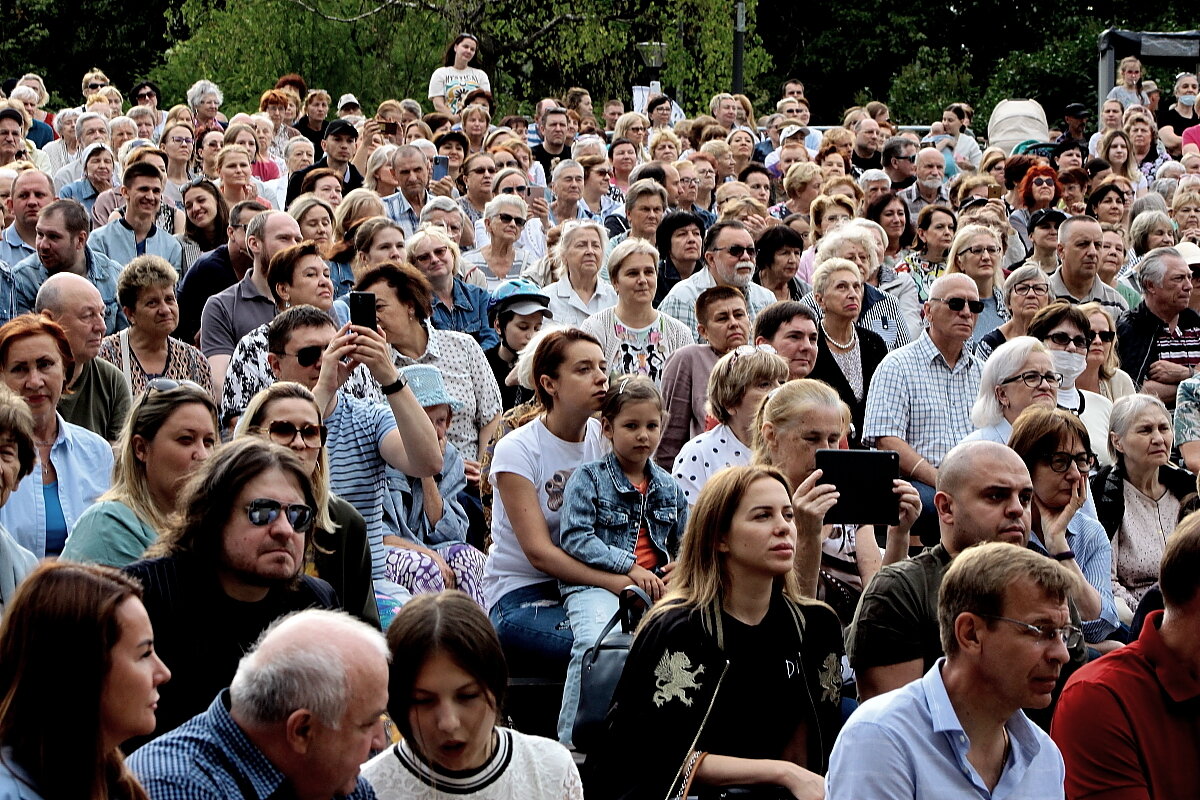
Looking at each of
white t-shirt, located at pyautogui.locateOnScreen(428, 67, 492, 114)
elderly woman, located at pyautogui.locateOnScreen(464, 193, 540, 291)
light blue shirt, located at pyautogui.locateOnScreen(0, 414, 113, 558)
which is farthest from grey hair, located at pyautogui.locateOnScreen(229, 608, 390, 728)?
white t-shirt, located at pyautogui.locateOnScreen(428, 67, 492, 114)

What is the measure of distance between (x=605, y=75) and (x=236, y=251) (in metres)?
13.7

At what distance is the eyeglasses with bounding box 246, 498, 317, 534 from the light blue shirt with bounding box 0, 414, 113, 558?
1492 mm

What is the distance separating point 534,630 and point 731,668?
133 cm

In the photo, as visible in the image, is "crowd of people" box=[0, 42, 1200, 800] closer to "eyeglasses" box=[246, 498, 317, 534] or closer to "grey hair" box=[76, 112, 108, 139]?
"eyeglasses" box=[246, 498, 317, 534]

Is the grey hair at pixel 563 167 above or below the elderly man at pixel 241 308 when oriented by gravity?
above

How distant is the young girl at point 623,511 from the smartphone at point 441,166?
777cm

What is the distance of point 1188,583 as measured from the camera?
4.23m

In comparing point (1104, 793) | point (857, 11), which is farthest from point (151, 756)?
point (857, 11)

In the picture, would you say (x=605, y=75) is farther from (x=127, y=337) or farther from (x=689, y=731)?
(x=689, y=731)

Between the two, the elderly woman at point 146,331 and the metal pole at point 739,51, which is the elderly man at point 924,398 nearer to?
the elderly woman at point 146,331

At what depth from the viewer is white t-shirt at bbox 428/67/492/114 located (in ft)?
58.8

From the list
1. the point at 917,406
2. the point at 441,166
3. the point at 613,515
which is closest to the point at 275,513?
the point at 613,515

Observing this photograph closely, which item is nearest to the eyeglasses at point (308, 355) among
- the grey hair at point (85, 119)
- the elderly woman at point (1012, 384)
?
the elderly woman at point (1012, 384)

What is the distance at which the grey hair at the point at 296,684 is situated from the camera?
341 centimetres
